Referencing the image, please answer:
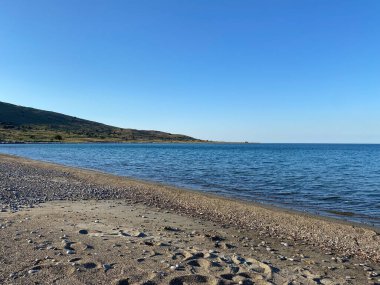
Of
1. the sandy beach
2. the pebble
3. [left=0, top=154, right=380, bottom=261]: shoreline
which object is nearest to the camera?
the sandy beach

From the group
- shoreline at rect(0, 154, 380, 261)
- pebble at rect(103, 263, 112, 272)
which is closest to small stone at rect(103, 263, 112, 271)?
pebble at rect(103, 263, 112, 272)

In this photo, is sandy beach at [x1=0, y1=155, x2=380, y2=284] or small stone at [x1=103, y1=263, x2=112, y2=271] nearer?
sandy beach at [x1=0, y1=155, x2=380, y2=284]

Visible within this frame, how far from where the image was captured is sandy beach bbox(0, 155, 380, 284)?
26.3 ft

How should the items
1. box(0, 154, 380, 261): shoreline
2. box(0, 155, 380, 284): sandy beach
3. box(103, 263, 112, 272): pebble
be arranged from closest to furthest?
box(0, 155, 380, 284): sandy beach < box(103, 263, 112, 272): pebble < box(0, 154, 380, 261): shoreline

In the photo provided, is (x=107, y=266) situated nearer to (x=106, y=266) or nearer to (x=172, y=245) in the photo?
(x=106, y=266)

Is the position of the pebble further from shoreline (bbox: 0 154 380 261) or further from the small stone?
shoreline (bbox: 0 154 380 261)

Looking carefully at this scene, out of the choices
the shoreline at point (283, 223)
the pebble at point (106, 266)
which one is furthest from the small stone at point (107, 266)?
the shoreline at point (283, 223)

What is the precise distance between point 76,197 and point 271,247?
12816mm

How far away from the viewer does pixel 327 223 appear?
621 inches

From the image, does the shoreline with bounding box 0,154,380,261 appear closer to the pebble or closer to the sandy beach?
the sandy beach

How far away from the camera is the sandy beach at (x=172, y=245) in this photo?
8031 mm

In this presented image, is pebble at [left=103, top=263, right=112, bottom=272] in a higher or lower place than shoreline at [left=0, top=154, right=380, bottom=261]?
higher

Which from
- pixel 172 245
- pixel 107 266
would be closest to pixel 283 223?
pixel 172 245

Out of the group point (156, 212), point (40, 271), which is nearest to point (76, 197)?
point (156, 212)
